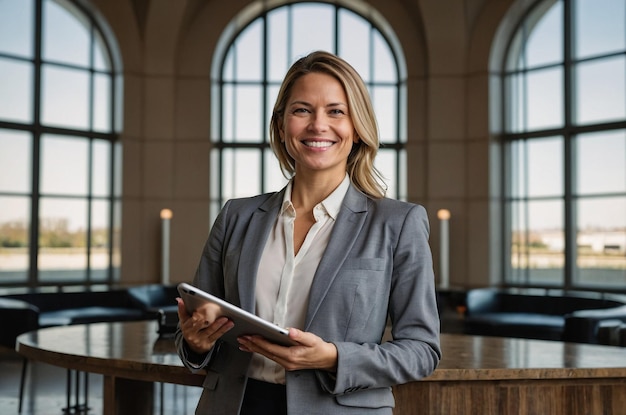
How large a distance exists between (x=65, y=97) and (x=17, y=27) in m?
1.19

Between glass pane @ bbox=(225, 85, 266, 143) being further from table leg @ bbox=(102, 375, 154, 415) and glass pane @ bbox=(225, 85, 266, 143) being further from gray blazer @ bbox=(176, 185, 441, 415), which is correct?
gray blazer @ bbox=(176, 185, 441, 415)

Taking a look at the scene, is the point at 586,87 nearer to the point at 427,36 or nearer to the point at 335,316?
the point at 427,36

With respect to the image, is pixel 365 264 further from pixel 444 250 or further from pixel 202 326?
pixel 444 250

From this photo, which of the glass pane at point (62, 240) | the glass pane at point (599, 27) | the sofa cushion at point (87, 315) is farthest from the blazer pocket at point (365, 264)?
the glass pane at point (62, 240)

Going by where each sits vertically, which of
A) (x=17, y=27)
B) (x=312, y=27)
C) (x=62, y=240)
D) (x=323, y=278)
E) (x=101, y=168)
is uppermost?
(x=312, y=27)

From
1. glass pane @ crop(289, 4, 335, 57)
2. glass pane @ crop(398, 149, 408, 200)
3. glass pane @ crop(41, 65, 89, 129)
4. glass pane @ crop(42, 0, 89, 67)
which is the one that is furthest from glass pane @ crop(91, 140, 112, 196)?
glass pane @ crop(398, 149, 408, 200)

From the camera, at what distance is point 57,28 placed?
1141cm

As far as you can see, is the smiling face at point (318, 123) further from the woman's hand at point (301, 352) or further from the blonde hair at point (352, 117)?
the woman's hand at point (301, 352)

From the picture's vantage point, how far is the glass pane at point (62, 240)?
11.2 metres

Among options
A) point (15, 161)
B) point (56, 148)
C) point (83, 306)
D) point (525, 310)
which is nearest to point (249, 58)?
point (56, 148)

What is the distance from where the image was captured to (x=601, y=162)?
10.6 metres

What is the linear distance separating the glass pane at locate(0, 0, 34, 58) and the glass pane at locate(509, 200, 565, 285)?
7.75m

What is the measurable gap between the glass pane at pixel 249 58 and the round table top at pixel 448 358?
9156 millimetres

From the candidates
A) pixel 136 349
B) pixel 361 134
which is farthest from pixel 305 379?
pixel 136 349
